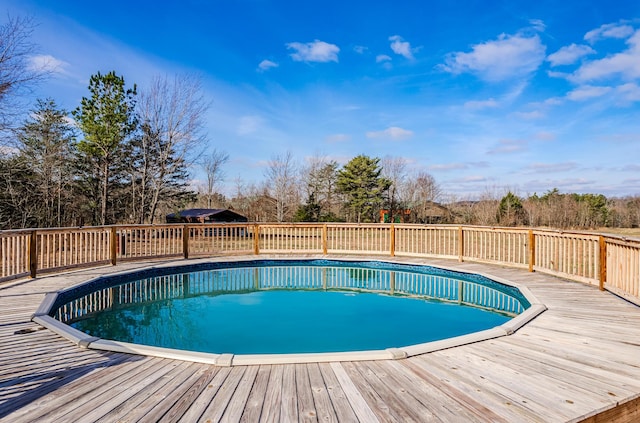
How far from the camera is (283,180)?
21.2 m

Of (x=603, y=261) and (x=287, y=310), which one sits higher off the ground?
(x=603, y=261)

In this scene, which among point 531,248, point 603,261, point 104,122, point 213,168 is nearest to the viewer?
point 603,261

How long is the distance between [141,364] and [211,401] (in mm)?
1013

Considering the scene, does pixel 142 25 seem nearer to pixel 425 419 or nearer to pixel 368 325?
pixel 368 325

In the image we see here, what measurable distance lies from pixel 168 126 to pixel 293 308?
11.6m

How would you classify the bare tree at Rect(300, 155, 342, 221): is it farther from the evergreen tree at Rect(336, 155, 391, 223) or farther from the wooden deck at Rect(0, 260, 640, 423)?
the wooden deck at Rect(0, 260, 640, 423)

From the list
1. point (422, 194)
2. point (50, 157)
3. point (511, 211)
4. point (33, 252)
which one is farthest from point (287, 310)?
point (422, 194)

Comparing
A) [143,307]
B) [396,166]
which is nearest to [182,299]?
[143,307]

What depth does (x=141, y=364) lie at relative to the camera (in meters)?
2.81

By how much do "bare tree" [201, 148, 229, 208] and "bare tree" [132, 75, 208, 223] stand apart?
993cm

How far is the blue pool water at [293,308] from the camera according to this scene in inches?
176

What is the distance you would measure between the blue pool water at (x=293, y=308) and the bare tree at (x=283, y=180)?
1255cm

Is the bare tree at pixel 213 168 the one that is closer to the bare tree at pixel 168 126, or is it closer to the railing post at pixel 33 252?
the bare tree at pixel 168 126

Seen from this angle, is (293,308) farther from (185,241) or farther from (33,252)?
(33,252)
